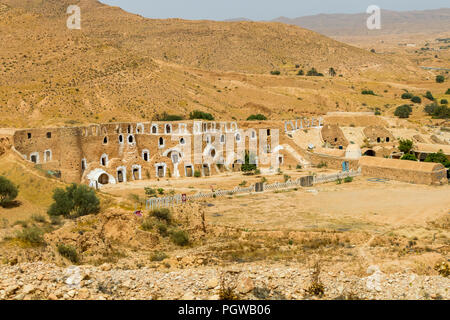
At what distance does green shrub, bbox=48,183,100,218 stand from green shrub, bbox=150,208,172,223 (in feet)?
8.81

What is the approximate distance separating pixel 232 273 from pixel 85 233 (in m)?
5.76

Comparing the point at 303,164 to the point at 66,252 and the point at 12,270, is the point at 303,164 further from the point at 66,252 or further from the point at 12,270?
the point at 12,270

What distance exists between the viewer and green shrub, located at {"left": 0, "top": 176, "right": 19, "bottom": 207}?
19109mm

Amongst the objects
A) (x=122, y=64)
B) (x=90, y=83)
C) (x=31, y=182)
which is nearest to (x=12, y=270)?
(x=31, y=182)

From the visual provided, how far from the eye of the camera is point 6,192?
19.3m

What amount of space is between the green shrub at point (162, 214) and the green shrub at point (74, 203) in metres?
2.68

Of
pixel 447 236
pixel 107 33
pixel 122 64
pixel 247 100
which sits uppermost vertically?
pixel 107 33

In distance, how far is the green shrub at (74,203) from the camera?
18.3m

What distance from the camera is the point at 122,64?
52.2 m

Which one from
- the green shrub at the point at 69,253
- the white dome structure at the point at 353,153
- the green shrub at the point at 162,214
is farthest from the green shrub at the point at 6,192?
the white dome structure at the point at 353,153

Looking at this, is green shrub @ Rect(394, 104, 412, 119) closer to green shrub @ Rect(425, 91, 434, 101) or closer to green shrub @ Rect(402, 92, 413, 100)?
green shrub @ Rect(402, 92, 413, 100)

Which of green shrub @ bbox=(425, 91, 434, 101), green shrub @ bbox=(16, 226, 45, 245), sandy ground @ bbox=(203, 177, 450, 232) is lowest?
sandy ground @ bbox=(203, 177, 450, 232)

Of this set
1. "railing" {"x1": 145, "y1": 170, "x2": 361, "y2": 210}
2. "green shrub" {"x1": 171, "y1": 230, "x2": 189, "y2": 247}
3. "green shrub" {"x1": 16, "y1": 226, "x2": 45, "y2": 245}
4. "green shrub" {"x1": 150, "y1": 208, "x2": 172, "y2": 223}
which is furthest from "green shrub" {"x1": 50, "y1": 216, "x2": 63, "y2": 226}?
"railing" {"x1": 145, "y1": 170, "x2": 361, "y2": 210}

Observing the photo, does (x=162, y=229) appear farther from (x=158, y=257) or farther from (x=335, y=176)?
(x=335, y=176)
